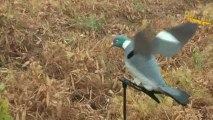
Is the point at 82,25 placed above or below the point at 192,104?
above

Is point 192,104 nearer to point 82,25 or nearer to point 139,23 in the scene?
point 82,25

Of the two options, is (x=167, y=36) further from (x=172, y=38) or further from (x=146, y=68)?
(x=146, y=68)

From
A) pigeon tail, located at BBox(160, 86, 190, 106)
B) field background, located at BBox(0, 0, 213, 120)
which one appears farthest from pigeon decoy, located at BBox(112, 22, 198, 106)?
field background, located at BBox(0, 0, 213, 120)

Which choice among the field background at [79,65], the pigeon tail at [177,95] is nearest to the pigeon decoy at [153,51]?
the pigeon tail at [177,95]

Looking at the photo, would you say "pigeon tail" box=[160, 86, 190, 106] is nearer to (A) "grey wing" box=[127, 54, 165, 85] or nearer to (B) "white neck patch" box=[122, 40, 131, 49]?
(A) "grey wing" box=[127, 54, 165, 85]

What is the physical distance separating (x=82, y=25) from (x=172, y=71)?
1282mm

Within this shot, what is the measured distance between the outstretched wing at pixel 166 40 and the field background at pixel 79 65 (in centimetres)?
116

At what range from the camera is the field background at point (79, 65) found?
11.2 feet

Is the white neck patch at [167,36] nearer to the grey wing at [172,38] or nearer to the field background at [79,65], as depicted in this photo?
the grey wing at [172,38]

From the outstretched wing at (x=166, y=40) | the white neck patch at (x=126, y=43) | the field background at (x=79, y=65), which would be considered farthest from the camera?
the field background at (x=79, y=65)

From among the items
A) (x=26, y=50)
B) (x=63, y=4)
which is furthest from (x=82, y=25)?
(x=26, y=50)

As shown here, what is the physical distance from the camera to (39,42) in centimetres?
439

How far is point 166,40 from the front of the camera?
183cm

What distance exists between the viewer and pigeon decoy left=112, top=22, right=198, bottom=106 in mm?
1820
